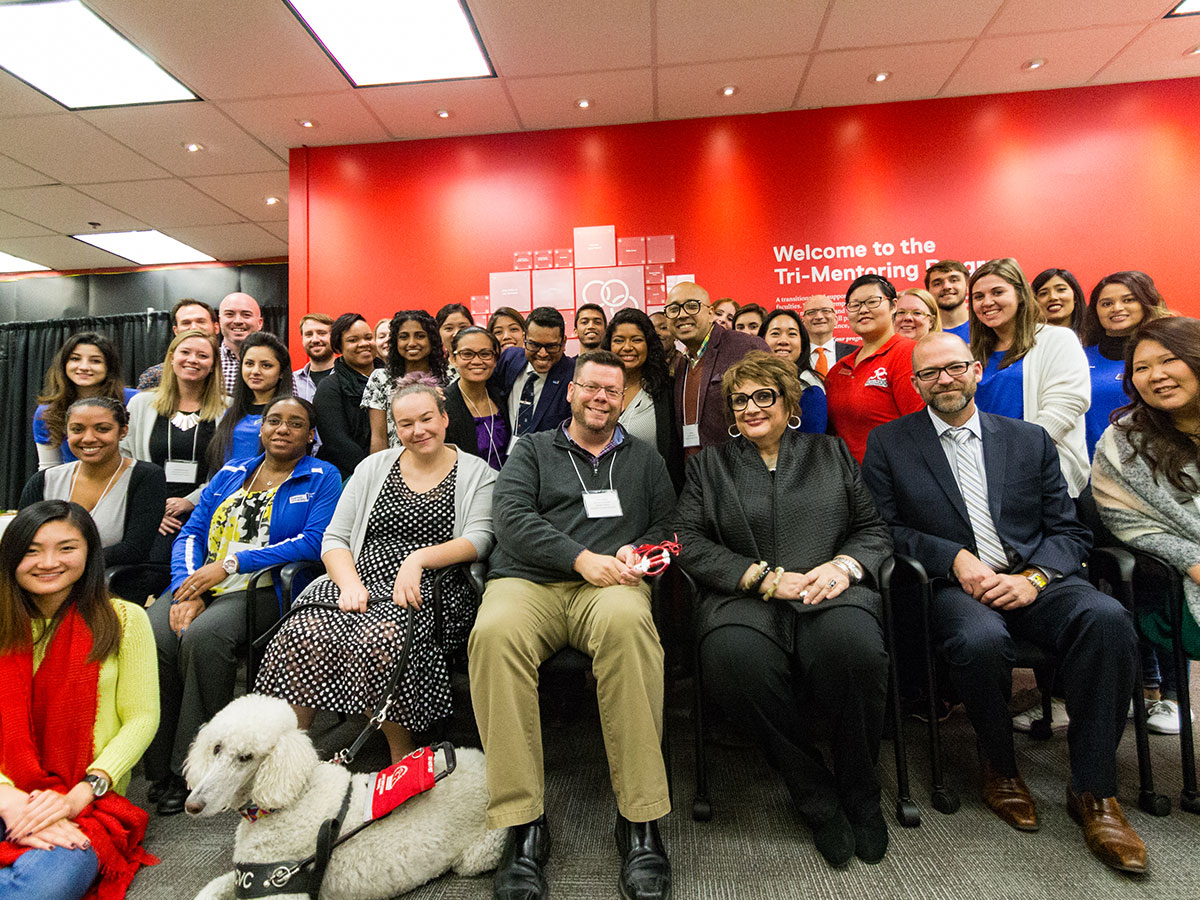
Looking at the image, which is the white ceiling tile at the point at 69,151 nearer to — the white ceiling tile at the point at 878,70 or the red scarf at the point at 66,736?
the red scarf at the point at 66,736

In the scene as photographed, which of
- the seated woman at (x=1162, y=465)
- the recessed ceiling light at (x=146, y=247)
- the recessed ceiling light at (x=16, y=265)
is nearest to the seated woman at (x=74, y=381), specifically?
the seated woman at (x=1162, y=465)

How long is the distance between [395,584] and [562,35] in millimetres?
3556

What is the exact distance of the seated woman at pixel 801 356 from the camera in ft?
9.35

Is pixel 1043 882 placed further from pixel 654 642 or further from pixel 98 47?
pixel 98 47

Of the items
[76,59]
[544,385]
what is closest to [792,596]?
[544,385]

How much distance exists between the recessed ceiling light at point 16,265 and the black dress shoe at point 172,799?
28.3 feet

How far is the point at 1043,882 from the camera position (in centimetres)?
158

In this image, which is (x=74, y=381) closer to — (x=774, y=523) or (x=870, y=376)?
(x=774, y=523)

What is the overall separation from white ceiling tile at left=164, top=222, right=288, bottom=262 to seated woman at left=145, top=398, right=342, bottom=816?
5554mm

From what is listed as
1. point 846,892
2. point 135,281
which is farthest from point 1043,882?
point 135,281

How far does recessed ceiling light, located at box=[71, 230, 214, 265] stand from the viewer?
709cm

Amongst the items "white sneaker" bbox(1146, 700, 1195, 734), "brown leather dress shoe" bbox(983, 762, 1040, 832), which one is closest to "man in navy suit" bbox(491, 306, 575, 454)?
"brown leather dress shoe" bbox(983, 762, 1040, 832)

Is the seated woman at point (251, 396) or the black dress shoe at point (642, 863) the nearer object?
the black dress shoe at point (642, 863)

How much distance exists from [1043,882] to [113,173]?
301 inches
